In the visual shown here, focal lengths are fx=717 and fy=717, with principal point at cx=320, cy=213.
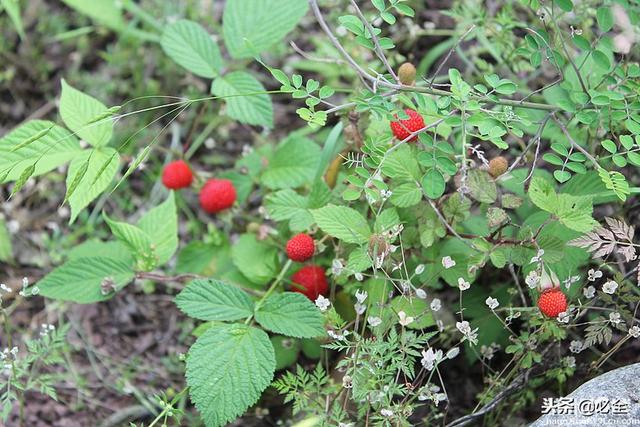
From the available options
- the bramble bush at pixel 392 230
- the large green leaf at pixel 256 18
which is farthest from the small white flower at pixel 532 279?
the large green leaf at pixel 256 18

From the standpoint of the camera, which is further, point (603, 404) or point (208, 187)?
point (208, 187)

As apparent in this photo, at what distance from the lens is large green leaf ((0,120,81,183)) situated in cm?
168

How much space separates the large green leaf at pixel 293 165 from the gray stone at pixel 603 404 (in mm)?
883

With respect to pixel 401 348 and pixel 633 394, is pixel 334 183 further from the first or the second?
pixel 633 394

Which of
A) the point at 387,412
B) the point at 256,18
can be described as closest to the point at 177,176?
the point at 256,18

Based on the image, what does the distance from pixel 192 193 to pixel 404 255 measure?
42.5 inches

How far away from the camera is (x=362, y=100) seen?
55.8 inches

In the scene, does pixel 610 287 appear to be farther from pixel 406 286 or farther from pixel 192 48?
pixel 192 48

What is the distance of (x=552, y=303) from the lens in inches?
55.6

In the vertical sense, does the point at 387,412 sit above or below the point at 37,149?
below

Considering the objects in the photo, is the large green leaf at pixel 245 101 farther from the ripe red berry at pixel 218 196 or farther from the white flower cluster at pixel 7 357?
the white flower cluster at pixel 7 357

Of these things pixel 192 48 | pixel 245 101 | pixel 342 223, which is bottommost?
pixel 342 223

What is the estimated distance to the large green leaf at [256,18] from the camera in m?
2.00

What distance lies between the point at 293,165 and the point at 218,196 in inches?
9.0
